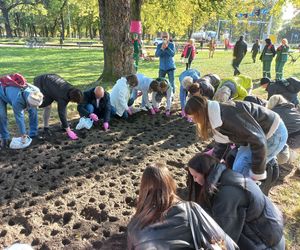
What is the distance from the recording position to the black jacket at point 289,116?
464 centimetres

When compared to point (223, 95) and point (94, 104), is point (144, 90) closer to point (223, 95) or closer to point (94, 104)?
point (94, 104)

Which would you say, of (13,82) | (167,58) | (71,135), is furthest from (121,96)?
(167,58)

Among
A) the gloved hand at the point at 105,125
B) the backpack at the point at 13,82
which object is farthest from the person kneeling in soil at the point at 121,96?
the backpack at the point at 13,82

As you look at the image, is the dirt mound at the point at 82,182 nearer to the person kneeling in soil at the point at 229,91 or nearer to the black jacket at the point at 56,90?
the black jacket at the point at 56,90

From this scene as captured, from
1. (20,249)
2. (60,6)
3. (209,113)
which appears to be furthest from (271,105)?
(60,6)

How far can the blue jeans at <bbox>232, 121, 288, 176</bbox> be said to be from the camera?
11.1 ft

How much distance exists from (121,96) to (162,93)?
1031 millimetres

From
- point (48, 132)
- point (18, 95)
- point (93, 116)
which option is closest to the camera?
point (18, 95)

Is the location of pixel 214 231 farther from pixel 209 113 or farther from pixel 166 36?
pixel 166 36

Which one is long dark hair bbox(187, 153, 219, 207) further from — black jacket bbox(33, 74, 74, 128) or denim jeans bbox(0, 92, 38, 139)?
denim jeans bbox(0, 92, 38, 139)

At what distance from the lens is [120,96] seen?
22.0 ft

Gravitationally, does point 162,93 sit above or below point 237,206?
below

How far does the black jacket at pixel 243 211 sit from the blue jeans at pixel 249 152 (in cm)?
92

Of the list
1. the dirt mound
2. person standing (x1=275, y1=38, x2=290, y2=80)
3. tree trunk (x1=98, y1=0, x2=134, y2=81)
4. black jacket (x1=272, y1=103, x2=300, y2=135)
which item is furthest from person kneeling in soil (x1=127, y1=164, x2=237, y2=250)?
person standing (x1=275, y1=38, x2=290, y2=80)
